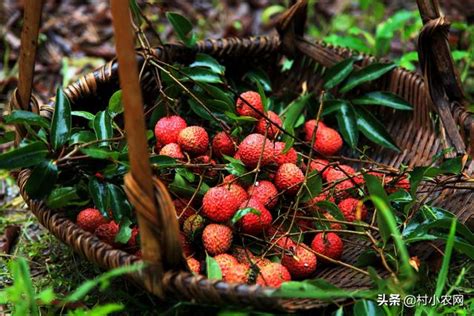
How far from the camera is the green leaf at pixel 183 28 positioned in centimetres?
127

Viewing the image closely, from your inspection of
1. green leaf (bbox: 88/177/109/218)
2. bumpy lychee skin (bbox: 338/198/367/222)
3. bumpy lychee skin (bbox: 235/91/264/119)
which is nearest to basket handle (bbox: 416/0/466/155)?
bumpy lychee skin (bbox: 338/198/367/222)

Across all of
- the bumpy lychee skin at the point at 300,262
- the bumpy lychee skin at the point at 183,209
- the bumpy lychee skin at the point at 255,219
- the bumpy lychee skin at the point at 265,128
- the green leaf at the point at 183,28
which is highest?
the green leaf at the point at 183,28

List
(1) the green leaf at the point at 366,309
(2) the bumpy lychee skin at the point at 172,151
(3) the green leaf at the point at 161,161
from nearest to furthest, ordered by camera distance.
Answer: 1. (1) the green leaf at the point at 366,309
2. (3) the green leaf at the point at 161,161
3. (2) the bumpy lychee skin at the point at 172,151

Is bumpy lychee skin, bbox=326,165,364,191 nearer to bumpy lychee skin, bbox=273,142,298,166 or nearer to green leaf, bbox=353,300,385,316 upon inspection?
bumpy lychee skin, bbox=273,142,298,166

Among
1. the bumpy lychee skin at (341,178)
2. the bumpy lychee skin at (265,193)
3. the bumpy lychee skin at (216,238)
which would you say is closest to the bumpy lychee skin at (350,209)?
the bumpy lychee skin at (341,178)

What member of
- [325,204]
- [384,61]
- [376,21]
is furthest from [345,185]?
[376,21]

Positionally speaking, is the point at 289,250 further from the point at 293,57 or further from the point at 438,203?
the point at 293,57

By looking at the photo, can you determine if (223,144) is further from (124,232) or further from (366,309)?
(366,309)

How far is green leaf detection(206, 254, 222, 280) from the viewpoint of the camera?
2.98 feet

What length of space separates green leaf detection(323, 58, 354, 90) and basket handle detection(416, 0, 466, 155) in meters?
0.16

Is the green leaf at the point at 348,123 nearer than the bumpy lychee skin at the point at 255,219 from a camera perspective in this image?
No

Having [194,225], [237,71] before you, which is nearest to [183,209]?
[194,225]

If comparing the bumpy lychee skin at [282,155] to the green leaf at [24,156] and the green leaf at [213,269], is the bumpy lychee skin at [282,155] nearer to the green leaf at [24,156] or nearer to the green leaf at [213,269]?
the green leaf at [213,269]

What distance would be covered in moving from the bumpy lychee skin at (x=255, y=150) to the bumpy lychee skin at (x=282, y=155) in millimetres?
11
